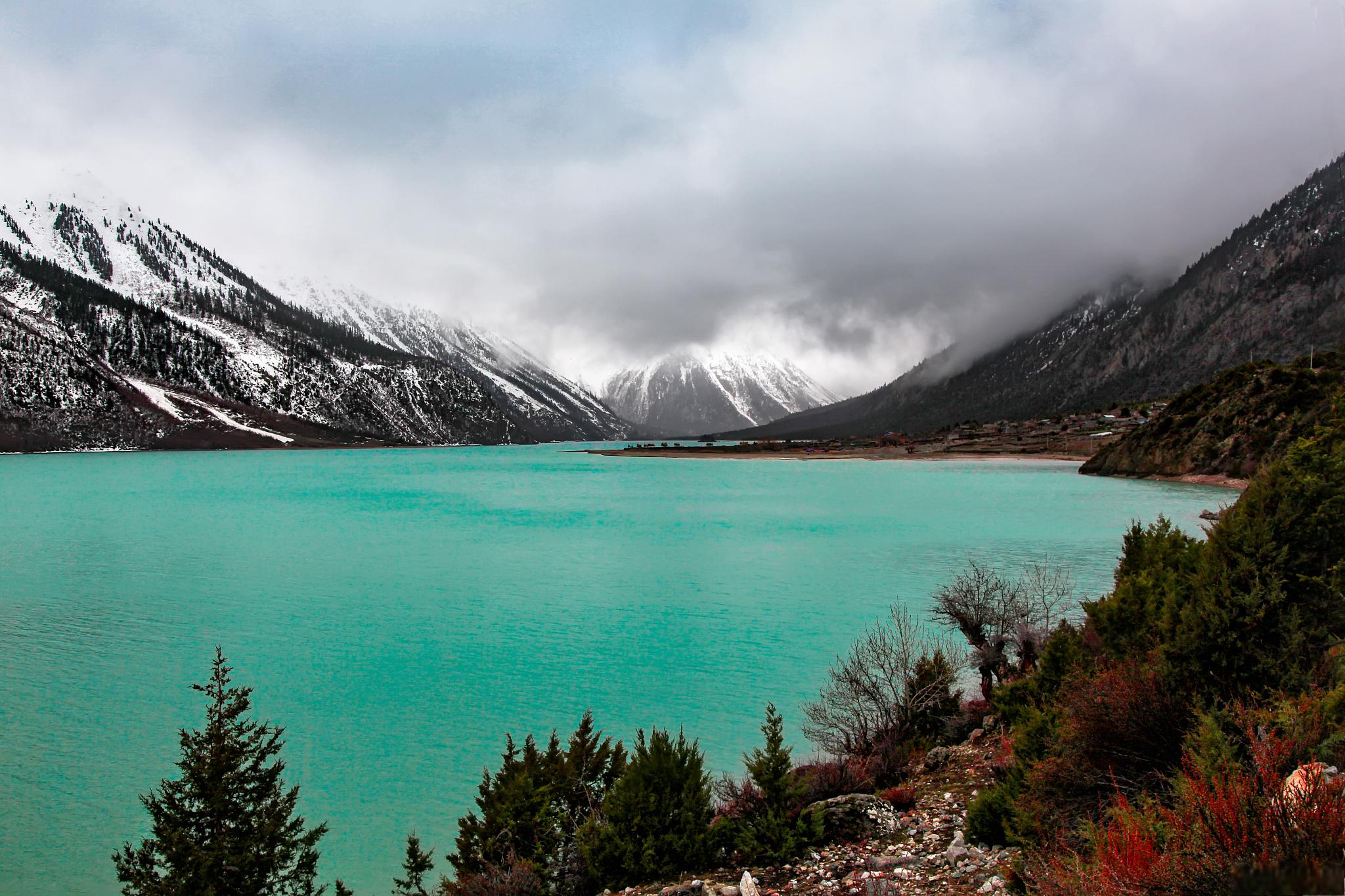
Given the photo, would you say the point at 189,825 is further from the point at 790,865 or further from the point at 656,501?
the point at 656,501

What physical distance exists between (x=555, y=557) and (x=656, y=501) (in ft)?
103

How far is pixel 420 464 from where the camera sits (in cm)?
15588

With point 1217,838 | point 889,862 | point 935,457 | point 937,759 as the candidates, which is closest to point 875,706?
point 937,759

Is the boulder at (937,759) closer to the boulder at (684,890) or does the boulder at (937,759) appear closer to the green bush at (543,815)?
the green bush at (543,815)

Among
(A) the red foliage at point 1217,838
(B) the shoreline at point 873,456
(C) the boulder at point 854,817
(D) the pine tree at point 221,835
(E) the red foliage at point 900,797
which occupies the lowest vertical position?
(E) the red foliage at point 900,797

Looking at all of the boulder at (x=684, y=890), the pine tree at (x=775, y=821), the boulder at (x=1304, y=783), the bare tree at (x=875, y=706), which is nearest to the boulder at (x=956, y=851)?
the pine tree at (x=775, y=821)

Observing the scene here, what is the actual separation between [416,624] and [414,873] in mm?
17739

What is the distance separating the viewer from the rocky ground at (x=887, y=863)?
311 inches

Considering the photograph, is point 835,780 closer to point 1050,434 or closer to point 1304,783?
point 1304,783

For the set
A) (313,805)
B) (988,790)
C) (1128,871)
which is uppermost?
(1128,871)

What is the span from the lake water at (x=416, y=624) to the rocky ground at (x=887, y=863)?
5949 mm

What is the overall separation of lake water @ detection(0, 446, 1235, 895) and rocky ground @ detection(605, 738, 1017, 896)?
234 inches

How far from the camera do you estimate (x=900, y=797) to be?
11.1 meters

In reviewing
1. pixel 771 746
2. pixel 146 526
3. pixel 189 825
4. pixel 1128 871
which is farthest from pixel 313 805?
pixel 146 526
